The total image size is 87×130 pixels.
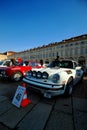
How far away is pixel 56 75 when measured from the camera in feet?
12.7

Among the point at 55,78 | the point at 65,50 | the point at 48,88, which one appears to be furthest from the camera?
the point at 65,50

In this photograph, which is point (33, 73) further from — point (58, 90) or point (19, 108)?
point (19, 108)

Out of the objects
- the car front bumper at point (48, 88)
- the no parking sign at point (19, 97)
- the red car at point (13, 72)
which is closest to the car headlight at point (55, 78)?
the car front bumper at point (48, 88)

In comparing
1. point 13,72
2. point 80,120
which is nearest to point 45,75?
point 80,120

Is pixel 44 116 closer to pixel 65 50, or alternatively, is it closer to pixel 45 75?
pixel 45 75

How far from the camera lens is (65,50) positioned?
39844 mm

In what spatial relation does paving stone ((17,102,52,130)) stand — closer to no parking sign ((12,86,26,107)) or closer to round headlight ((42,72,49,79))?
no parking sign ((12,86,26,107))

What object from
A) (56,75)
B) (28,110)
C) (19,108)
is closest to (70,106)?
(56,75)

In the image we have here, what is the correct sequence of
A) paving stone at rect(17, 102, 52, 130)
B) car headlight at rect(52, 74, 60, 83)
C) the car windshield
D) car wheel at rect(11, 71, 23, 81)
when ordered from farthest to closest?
car wheel at rect(11, 71, 23, 81), the car windshield, car headlight at rect(52, 74, 60, 83), paving stone at rect(17, 102, 52, 130)

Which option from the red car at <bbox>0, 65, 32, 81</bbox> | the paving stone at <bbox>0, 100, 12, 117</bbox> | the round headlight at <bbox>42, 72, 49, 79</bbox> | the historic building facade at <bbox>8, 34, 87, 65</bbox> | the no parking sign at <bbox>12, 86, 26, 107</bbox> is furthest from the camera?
the historic building facade at <bbox>8, 34, 87, 65</bbox>

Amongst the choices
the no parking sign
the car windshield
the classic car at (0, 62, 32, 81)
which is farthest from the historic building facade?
the no parking sign

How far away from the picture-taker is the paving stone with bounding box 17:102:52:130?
236cm

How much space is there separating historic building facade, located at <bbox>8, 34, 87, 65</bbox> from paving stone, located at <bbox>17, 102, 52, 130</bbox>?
2153 centimetres

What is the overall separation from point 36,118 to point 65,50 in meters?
38.7
